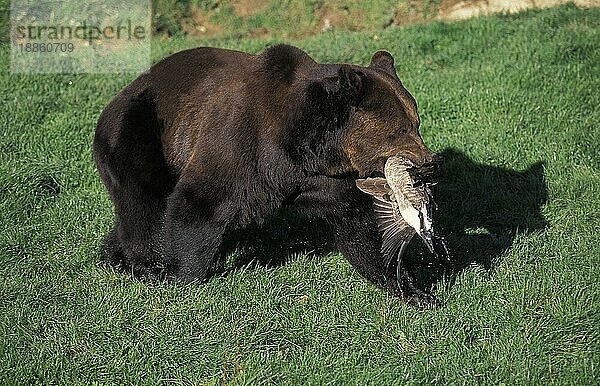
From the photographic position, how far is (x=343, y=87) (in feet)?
15.2

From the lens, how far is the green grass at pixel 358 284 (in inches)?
175

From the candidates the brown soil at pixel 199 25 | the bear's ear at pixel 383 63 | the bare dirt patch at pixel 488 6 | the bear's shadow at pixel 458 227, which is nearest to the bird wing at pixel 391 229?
the bear's shadow at pixel 458 227

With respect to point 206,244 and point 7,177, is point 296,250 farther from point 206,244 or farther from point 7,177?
point 7,177

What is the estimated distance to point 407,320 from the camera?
4.87m

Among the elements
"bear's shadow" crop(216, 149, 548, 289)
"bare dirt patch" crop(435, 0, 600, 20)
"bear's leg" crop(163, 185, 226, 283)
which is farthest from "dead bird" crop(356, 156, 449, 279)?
"bare dirt patch" crop(435, 0, 600, 20)

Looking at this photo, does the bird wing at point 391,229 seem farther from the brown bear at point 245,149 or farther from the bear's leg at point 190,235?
the bear's leg at point 190,235

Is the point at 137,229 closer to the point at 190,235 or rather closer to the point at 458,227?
the point at 190,235

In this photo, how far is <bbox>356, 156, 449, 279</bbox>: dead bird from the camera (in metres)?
4.50

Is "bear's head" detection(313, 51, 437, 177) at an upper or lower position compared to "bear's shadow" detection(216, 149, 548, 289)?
upper

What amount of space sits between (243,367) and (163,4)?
27.0 ft

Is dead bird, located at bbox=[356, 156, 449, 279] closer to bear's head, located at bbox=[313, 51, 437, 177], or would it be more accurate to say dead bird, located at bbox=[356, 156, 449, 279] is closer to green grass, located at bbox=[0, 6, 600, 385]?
bear's head, located at bbox=[313, 51, 437, 177]

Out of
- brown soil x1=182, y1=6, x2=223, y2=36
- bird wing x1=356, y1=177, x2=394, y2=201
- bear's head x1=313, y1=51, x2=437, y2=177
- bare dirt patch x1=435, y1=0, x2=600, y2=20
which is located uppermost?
bear's head x1=313, y1=51, x2=437, y2=177

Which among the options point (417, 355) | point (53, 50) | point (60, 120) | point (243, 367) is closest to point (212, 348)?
point (243, 367)

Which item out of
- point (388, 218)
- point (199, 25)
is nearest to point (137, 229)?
point (388, 218)
